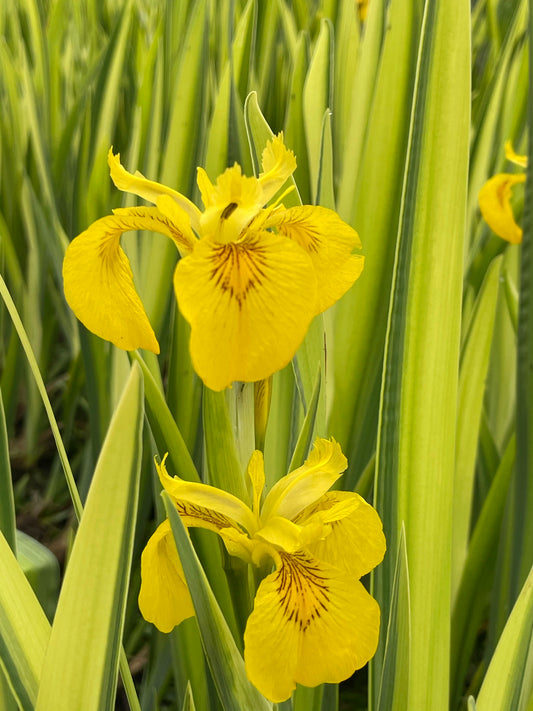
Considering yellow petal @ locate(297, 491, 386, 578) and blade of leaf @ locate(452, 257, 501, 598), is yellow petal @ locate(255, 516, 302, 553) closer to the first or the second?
yellow petal @ locate(297, 491, 386, 578)

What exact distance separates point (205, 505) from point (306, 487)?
2.0 inches

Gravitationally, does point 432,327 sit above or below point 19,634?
above

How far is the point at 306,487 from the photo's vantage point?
1.10ft

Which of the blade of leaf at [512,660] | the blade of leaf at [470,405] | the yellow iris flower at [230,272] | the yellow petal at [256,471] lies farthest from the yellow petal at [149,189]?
the blade of leaf at [470,405]

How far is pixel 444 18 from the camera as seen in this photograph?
1.40 feet

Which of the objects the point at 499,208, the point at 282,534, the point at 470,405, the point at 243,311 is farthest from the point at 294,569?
the point at 499,208

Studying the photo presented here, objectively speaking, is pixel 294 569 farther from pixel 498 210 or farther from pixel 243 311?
pixel 498 210

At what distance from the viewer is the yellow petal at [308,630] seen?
0.93 ft

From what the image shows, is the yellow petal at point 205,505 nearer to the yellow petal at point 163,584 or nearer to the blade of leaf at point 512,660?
the yellow petal at point 163,584

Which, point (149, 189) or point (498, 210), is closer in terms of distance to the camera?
point (149, 189)

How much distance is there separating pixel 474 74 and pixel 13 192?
46.4 inches

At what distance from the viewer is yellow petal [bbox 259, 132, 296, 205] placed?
0.34 m

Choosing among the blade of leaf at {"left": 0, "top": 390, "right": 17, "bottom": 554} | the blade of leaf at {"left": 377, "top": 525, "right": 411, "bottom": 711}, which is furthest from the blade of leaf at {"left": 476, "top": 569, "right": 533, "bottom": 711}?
the blade of leaf at {"left": 0, "top": 390, "right": 17, "bottom": 554}

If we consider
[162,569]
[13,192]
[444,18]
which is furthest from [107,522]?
[13,192]
